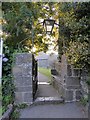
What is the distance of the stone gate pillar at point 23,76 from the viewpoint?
5.23 meters

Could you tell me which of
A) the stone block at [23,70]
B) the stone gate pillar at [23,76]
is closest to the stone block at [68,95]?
the stone gate pillar at [23,76]

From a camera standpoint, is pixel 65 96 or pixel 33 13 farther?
pixel 33 13

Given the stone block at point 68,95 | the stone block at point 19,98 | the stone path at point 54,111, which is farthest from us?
the stone block at point 68,95

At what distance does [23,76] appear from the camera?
5.29m

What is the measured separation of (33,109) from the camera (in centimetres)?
489

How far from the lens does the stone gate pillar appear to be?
206 inches

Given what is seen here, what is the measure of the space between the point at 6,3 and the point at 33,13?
69 cm

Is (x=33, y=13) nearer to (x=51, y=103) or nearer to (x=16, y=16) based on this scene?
(x=16, y=16)

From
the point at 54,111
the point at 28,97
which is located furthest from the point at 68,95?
the point at 28,97

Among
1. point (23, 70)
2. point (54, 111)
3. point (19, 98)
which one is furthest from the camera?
point (23, 70)

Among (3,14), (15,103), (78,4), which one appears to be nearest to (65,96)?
(15,103)

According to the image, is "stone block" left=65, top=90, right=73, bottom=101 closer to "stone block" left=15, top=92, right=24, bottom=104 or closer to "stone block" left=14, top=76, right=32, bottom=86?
"stone block" left=14, top=76, right=32, bottom=86

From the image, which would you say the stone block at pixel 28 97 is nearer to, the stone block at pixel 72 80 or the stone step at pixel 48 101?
the stone step at pixel 48 101

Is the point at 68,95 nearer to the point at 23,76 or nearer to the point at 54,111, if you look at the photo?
the point at 54,111
